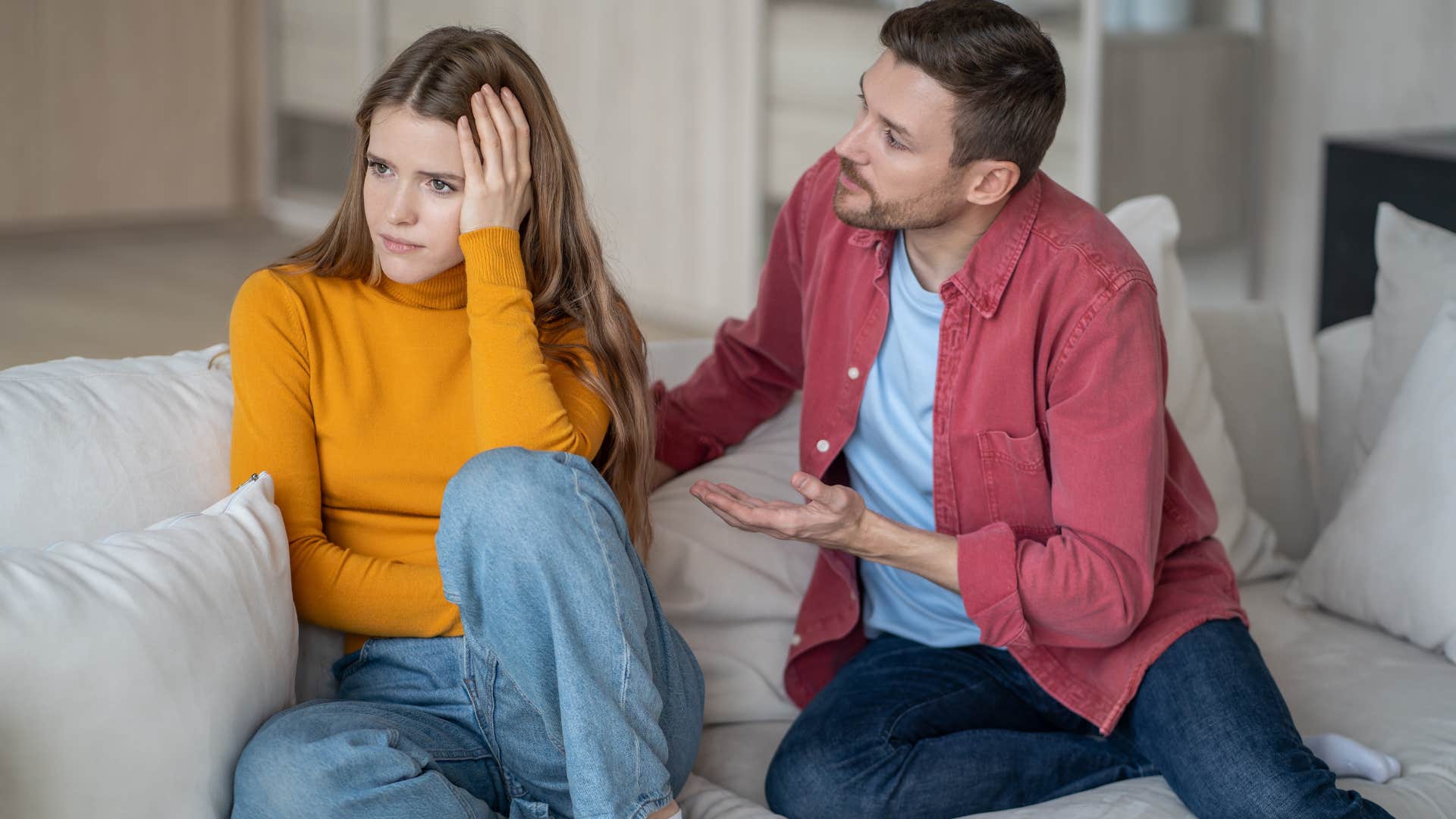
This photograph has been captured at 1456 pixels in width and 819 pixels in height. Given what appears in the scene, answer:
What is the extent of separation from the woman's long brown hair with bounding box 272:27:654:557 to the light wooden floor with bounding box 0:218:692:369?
2.70m

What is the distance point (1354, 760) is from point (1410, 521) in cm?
39

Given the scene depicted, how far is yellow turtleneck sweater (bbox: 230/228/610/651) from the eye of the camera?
1.40 m

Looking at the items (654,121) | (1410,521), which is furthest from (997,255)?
(654,121)

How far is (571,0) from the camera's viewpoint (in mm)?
4559

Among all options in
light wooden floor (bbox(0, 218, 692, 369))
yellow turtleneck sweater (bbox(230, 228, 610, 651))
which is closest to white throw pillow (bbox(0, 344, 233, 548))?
yellow turtleneck sweater (bbox(230, 228, 610, 651))

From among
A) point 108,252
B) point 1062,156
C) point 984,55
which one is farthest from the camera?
point 108,252

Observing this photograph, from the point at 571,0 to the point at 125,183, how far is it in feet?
7.13

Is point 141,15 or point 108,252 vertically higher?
point 141,15

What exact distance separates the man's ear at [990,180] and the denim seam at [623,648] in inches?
21.6

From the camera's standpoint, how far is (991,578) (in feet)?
4.72

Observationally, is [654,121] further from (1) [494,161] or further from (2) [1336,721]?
(2) [1336,721]

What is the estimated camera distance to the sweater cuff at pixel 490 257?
1.45 meters

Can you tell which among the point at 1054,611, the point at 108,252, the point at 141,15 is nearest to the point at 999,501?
the point at 1054,611

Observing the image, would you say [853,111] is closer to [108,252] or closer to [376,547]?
[376,547]
